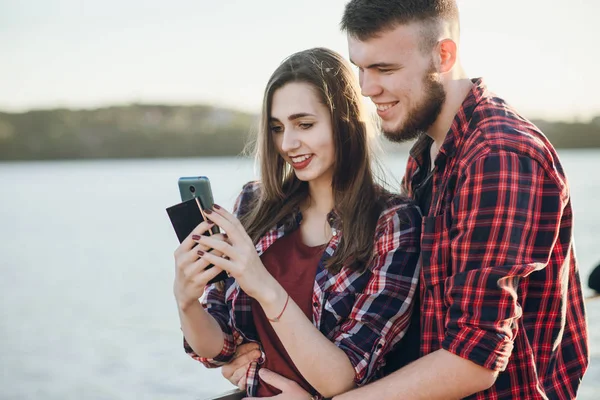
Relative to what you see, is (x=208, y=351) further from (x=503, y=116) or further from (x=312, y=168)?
(x=503, y=116)

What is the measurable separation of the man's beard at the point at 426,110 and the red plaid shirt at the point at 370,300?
0.22 metres

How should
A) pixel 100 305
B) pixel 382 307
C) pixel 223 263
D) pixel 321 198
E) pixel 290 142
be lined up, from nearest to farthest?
1. pixel 223 263
2. pixel 382 307
3. pixel 290 142
4. pixel 321 198
5. pixel 100 305

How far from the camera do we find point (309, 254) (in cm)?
229

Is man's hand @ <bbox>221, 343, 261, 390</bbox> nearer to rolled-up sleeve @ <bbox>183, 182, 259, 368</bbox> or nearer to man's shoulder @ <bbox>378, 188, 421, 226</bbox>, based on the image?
rolled-up sleeve @ <bbox>183, 182, 259, 368</bbox>

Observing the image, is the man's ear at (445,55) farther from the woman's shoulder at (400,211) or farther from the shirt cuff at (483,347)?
the shirt cuff at (483,347)

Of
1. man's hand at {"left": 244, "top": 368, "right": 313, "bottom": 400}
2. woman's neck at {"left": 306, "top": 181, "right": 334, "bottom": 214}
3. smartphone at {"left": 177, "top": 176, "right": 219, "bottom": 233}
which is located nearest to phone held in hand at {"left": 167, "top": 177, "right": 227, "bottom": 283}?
smartphone at {"left": 177, "top": 176, "right": 219, "bottom": 233}

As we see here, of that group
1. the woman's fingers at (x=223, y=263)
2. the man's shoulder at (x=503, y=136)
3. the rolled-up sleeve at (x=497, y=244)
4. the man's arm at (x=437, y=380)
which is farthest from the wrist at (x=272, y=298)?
the man's shoulder at (x=503, y=136)

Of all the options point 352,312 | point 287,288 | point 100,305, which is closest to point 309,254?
point 287,288

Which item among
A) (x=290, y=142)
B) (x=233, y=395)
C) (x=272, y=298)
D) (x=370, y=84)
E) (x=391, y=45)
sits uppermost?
(x=391, y=45)

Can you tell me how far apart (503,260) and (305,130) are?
2.71 feet

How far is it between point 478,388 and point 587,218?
15522 mm

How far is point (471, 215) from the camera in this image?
1777 mm

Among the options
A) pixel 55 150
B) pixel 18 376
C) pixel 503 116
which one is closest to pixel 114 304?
pixel 18 376

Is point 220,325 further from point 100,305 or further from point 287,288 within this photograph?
point 100,305
